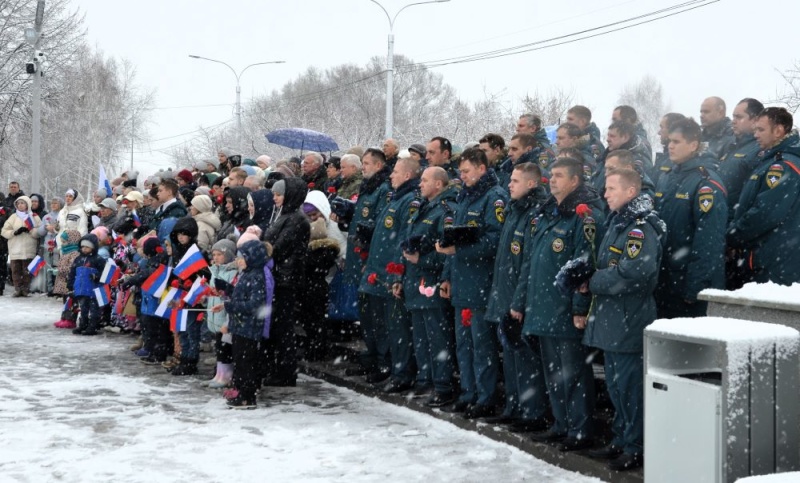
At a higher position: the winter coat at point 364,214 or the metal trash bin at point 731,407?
the winter coat at point 364,214

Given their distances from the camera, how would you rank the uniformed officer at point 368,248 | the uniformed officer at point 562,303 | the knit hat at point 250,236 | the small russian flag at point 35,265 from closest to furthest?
the uniformed officer at point 562,303 < the knit hat at point 250,236 < the uniformed officer at point 368,248 < the small russian flag at point 35,265

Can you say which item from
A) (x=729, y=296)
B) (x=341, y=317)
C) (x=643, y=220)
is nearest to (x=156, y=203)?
(x=341, y=317)

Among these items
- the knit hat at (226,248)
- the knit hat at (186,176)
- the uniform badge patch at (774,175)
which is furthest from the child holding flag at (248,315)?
the knit hat at (186,176)

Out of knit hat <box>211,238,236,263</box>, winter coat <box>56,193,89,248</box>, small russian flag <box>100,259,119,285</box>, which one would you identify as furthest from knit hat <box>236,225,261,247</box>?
winter coat <box>56,193,89,248</box>

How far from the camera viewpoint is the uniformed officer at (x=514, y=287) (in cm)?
707

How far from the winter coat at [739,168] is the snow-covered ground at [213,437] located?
2.33 metres

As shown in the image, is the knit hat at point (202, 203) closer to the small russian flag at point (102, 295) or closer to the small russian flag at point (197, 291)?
the small russian flag at point (197, 291)

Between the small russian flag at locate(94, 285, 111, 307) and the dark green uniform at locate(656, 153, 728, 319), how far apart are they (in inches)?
343

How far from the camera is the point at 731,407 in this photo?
4250 mm

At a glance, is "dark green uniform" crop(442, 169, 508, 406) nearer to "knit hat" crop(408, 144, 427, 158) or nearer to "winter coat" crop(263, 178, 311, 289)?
"winter coat" crop(263, 178, 311, 289)

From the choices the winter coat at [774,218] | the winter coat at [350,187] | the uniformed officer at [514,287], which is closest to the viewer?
the winter coat at [774,218]

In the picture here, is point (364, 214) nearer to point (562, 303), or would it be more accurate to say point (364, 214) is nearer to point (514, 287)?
point (514, 287)

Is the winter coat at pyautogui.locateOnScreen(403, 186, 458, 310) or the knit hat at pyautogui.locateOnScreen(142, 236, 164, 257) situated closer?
the winter coat at pyautogui.locateOnScreen(403, 186, 458, 310)

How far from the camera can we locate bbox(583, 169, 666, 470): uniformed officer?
5.89m
